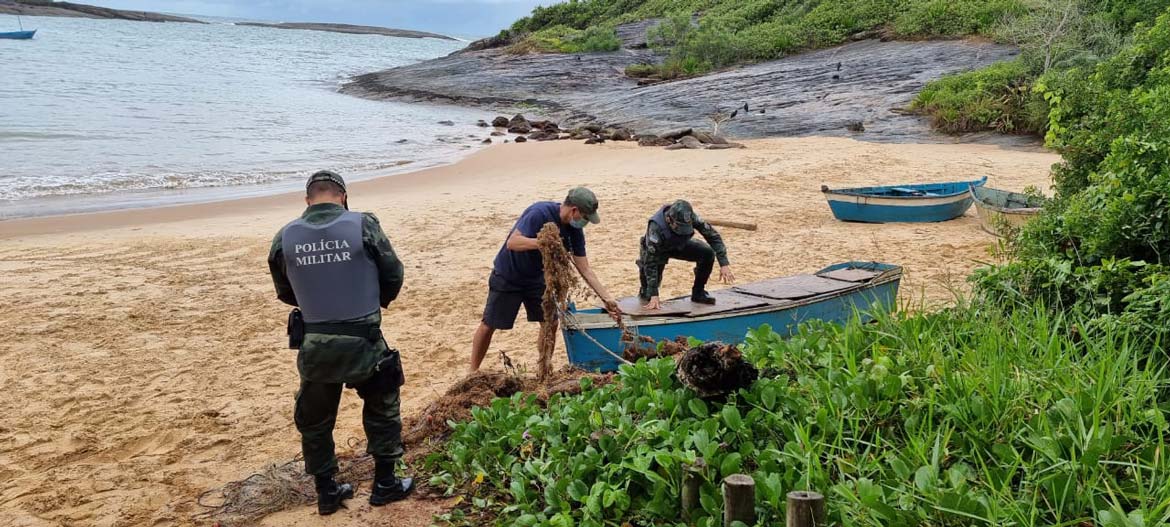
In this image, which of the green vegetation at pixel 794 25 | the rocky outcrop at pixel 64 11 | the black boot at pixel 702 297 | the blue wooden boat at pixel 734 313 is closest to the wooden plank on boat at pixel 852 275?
the blue wooden boat at pixel 734 313

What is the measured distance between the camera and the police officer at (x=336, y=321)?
4141 millimetres

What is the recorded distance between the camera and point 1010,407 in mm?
3424

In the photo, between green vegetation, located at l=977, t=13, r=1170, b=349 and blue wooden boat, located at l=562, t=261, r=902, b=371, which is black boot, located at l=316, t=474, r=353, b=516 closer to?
blue wooden boat, located at l=562, t=261, r=902, b=371

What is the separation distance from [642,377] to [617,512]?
0.95 m

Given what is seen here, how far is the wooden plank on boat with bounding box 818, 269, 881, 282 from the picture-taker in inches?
296

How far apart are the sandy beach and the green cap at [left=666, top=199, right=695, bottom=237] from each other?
5.93ft

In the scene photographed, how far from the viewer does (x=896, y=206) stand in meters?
12.4

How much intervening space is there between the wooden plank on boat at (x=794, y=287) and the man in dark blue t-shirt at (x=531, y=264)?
1506mm

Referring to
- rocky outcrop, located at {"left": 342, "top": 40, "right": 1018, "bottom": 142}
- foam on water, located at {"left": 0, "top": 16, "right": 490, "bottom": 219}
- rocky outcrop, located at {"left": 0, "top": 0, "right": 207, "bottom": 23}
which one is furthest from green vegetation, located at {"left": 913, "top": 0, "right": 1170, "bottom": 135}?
rocky outcrop, located at {"left": 0, "top": 0, "right": 207, "bottom": 23}

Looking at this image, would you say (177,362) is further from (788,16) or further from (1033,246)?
(788,16)

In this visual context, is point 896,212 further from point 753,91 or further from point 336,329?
point 753,91

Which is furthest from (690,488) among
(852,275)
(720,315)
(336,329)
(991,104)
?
(991,104)

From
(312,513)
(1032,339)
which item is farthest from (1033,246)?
(312,513)

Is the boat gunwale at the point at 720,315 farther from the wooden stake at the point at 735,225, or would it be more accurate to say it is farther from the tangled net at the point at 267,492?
the wooden stake at the point at 735,225
